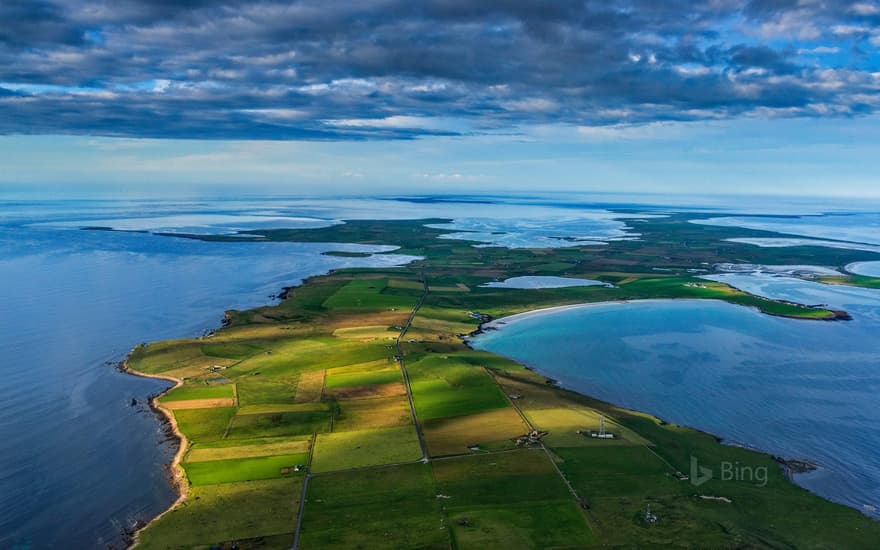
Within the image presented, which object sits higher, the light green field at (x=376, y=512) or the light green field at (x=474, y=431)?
the light green field at (x=474, y=431)

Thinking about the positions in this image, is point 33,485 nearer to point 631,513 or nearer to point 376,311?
point 631,513

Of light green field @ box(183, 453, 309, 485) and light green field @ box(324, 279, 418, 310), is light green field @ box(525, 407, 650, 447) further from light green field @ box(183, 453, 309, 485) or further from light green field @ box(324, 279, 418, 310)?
light green field @ box(324, 279, 418, 310)

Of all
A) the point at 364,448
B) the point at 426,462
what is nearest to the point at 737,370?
the point at 426,462

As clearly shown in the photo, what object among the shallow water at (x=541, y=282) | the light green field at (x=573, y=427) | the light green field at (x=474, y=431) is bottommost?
the light green field at (x=474, y=431)

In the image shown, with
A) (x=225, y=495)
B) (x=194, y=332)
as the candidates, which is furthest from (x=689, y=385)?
(x=194, y=332)

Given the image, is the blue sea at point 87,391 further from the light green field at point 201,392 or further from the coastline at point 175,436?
the light green field at point 201,392

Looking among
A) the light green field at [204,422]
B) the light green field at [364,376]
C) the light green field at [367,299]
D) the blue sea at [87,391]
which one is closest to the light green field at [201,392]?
the blue sea at [87,391]

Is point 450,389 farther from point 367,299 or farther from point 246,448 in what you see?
point 367,299
